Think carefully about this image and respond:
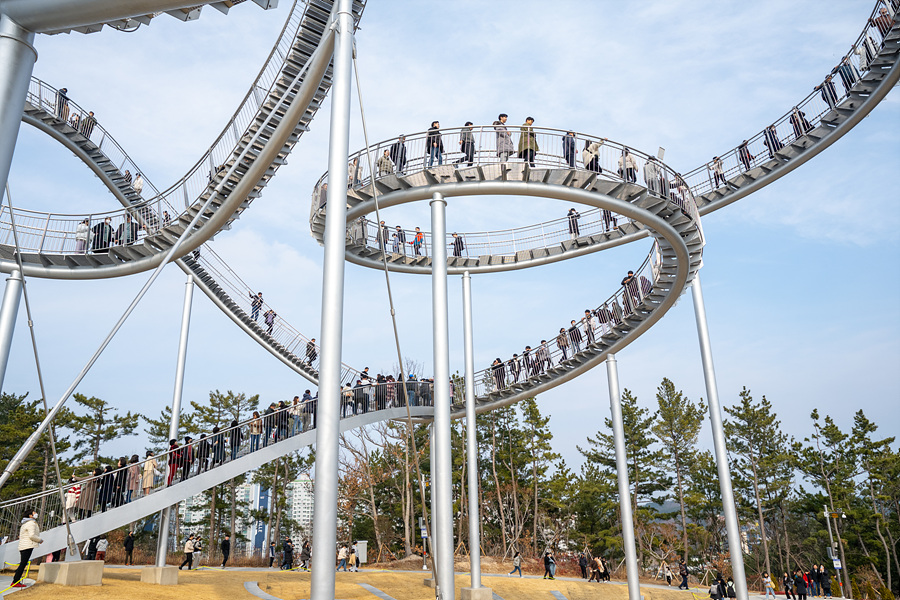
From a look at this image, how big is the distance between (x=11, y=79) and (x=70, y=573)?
14043 mm

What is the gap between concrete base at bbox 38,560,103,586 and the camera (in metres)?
13.5

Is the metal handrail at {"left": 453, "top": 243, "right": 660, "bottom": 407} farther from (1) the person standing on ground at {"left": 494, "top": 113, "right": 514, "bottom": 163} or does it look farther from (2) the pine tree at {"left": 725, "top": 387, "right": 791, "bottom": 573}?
(2) the pine tree at {"left": 725, "top": 387, "right": 791, "bottom": 573}

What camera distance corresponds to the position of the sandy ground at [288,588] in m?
13.3

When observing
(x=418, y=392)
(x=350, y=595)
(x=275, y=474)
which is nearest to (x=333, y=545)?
(x=350, y=595)

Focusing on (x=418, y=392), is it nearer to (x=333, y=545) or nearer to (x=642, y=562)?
(x=333, y=545)

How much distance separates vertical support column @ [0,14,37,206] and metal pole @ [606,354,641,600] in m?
20.0

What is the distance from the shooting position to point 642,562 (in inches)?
1811

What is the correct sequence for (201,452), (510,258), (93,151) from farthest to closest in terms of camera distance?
(510,258) < (93,151) < (201,452)

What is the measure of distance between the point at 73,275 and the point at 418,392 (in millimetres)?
11834

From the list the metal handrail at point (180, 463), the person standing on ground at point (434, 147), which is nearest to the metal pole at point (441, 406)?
the person standing on ground at point (434, 147)

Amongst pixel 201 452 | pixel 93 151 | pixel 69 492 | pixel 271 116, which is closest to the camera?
pixel 271 116

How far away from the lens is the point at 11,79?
301cm

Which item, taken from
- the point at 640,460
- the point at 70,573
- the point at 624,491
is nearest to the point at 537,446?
the point at 640,460

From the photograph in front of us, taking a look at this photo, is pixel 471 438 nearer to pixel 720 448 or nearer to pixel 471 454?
pixel 471 454
